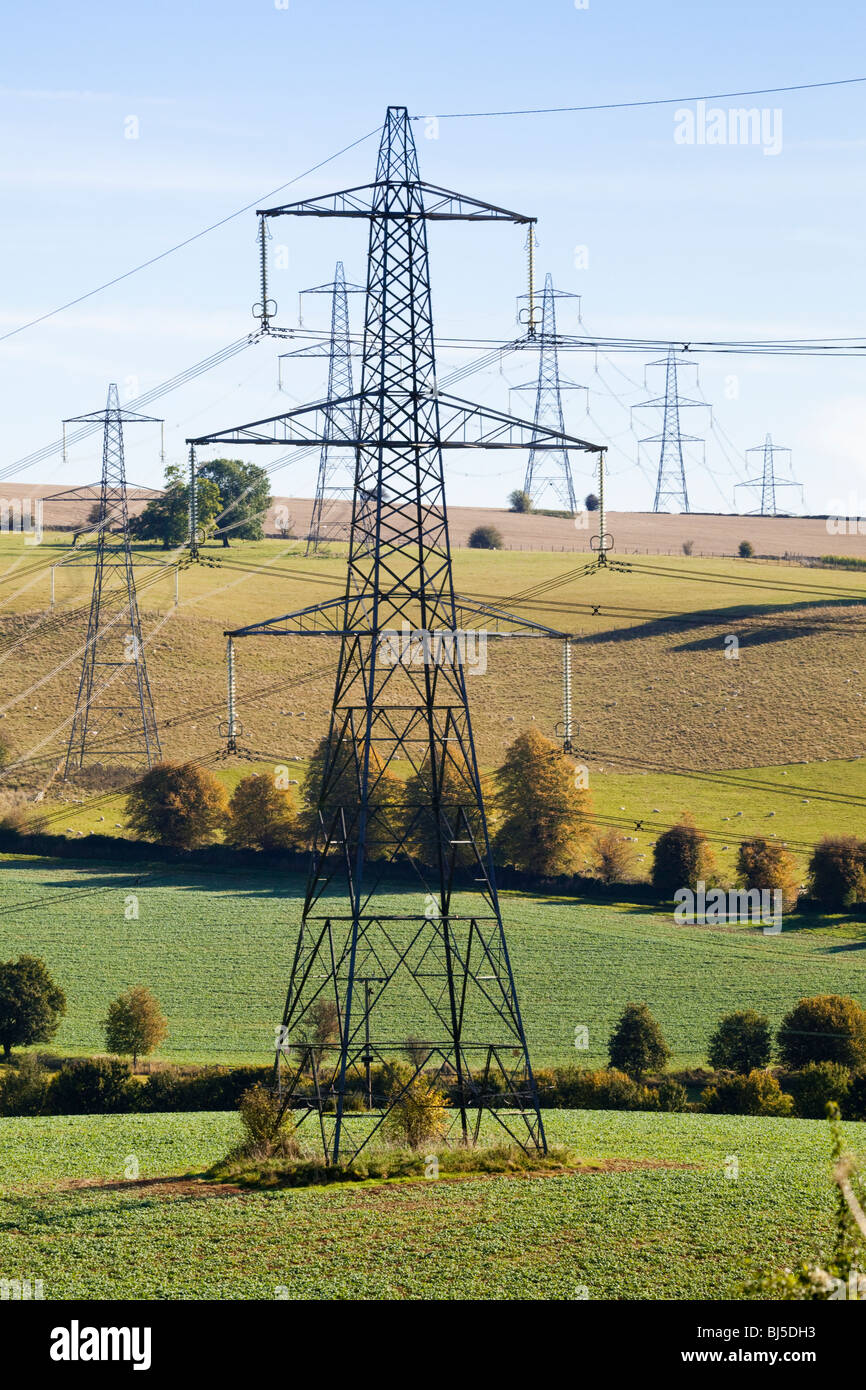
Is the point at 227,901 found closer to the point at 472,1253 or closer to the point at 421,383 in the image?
the point at 421,383

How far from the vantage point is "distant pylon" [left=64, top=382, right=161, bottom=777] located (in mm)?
78944

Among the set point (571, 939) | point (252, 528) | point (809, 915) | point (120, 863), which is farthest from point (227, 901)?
point (252, 528)

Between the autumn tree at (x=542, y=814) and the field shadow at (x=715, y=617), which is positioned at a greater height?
the field shadow at (x=715, y=617)

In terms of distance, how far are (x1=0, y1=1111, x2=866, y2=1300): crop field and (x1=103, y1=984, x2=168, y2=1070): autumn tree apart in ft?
47.3

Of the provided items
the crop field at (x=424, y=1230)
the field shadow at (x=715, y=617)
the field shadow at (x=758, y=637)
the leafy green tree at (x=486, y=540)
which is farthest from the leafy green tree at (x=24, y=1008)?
the leafy green tree at (x=486, y=540)

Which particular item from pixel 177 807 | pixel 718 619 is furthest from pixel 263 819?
pixel 718 619

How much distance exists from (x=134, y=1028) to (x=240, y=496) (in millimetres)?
97094

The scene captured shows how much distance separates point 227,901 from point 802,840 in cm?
2945

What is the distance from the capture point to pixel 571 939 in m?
61.4

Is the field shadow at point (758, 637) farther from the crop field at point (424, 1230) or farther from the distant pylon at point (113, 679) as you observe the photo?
the crop field at point (424, 1230)

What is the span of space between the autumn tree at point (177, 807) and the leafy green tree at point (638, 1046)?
1343 inches

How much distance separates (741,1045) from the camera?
47.1 metres

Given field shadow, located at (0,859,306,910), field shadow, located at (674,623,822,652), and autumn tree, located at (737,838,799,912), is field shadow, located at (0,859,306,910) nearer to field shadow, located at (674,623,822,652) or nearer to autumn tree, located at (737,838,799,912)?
autumn tree, located at (737,838,799,912)

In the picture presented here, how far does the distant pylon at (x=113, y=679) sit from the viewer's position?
7894 centimetres
